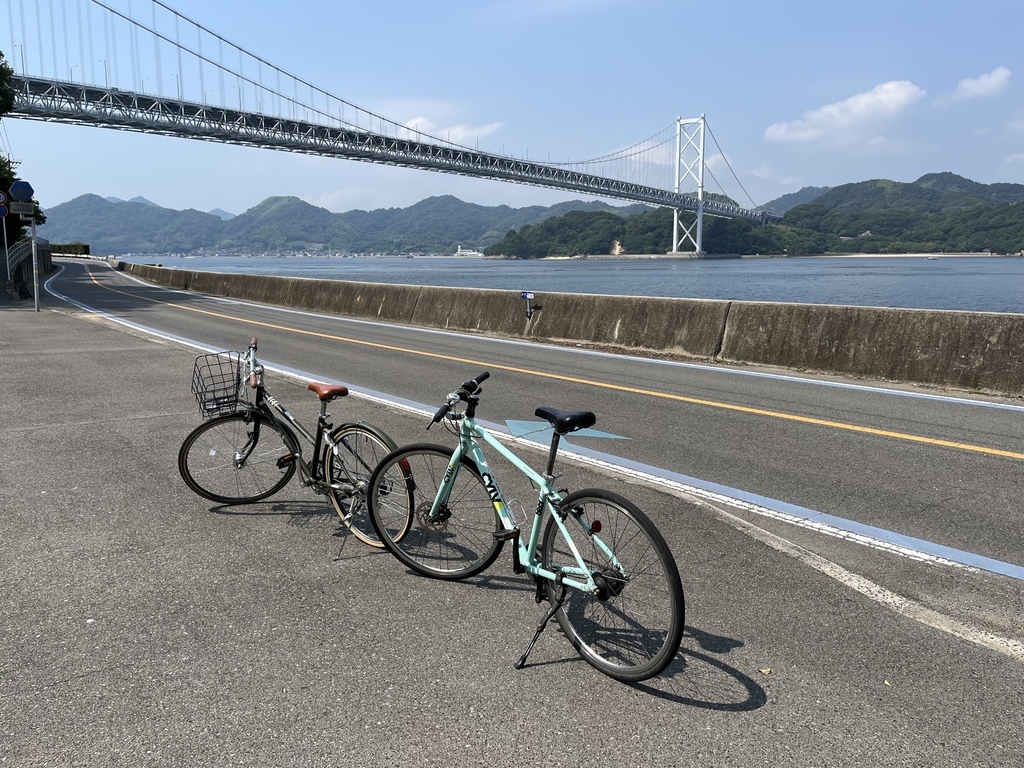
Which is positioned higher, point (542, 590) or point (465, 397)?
point (465, 397)

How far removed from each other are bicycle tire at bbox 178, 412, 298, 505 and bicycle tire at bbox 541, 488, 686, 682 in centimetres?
228

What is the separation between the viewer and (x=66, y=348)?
12.9m

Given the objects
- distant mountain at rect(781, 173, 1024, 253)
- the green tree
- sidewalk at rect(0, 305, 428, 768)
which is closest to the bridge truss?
the green tree

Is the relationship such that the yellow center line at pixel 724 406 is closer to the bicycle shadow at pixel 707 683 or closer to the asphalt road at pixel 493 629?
the asphalt road at pixel 493 629

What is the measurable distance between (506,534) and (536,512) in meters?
0.24

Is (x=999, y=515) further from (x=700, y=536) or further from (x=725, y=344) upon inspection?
(x=725, y=344)

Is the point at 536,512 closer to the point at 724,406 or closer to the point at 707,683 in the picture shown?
the point at 707,683

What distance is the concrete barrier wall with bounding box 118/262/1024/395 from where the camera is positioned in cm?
929

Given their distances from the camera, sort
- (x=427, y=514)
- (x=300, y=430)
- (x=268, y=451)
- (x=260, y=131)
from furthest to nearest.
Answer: (x=260, y=131), (x=268, y=451), (x=300, y=430), (x=427, y=514)

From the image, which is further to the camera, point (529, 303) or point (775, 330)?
point (529, 303)

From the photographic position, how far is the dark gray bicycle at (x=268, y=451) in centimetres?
442

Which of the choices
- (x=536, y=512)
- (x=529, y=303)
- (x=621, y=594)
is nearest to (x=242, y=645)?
(x=536, y=512)

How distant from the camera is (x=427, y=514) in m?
3.94

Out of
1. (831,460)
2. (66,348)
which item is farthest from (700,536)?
(66,348)
